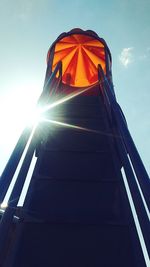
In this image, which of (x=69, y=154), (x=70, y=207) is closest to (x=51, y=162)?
(x=69, y=154)

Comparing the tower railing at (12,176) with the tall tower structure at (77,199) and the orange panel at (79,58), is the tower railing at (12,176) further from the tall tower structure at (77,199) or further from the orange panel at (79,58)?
the orange panel at (79,58)

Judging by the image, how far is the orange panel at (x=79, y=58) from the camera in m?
4.24

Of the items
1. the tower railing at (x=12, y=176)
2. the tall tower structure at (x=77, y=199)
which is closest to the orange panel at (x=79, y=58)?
the tall tower structure at (x=77, y=199)

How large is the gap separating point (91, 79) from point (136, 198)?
319 cm

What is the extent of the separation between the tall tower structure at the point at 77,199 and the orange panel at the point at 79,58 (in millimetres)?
1568

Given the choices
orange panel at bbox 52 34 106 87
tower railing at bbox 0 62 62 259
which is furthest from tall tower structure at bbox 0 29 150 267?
orange panel at bbox 52 34 106 87

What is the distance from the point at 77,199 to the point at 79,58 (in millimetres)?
3235

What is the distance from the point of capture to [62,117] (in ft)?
10.1

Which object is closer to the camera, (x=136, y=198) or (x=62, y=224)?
(x=136, y=198)

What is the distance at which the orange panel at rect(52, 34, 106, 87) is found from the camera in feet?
13.9

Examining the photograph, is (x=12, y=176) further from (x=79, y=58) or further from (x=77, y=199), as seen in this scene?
(x=79, y=58)

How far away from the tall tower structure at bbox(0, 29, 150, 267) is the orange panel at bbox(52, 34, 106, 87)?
1.57 meters

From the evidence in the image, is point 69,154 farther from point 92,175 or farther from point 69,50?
point 69,50

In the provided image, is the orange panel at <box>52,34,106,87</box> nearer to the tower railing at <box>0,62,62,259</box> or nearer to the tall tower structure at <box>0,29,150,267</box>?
the tall tower structure at <box>0,29,150,267</box>
